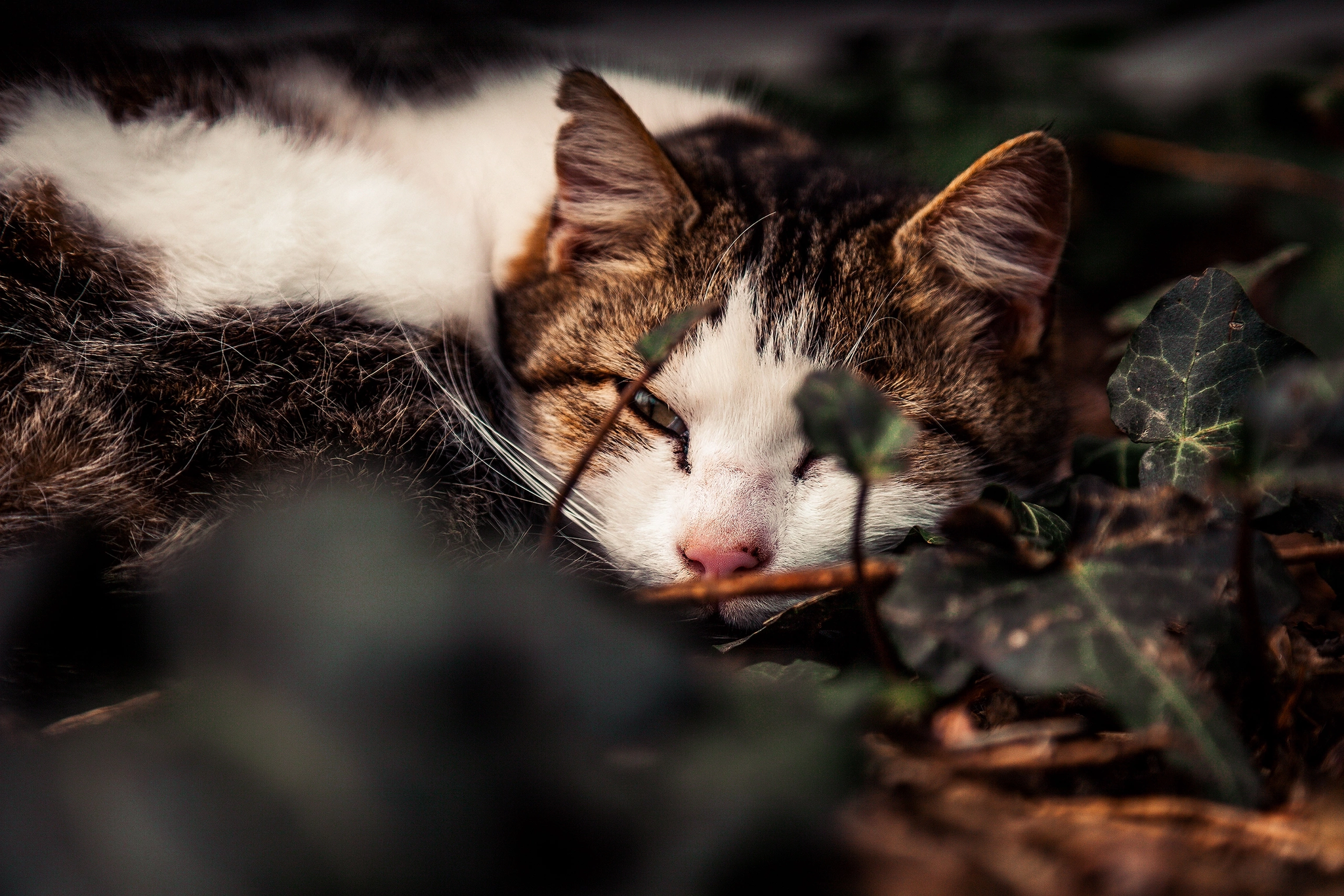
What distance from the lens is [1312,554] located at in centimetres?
60

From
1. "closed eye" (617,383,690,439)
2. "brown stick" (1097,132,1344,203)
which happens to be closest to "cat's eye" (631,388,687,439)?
"closed eye" (617,383,690,439)

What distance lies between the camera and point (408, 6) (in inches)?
54.4

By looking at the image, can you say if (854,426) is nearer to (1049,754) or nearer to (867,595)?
(867,595)

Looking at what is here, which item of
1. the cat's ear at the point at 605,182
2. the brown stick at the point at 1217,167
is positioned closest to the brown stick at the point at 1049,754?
the cat's ear at the point at 605,182

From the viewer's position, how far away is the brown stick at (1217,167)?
1.22 metres

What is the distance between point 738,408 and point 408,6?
3.30 feet

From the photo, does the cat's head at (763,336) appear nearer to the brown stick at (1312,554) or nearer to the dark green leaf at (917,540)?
the dark green leaf at (917,540)

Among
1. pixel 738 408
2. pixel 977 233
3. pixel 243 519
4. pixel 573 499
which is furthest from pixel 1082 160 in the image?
pixel 243 519

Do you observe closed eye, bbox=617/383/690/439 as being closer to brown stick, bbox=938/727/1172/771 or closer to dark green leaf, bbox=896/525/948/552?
dark green leaf, bbox=896/525/948/552

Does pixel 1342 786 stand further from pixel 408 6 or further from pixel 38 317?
pixel 408 6

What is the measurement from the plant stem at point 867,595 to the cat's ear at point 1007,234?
0.44m

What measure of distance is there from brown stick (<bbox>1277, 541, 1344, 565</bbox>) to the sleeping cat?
1.06 feet

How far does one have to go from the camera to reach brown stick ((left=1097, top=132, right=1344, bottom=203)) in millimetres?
1218

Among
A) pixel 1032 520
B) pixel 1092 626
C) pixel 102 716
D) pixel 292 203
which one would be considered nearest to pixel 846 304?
pixel 1032 520
